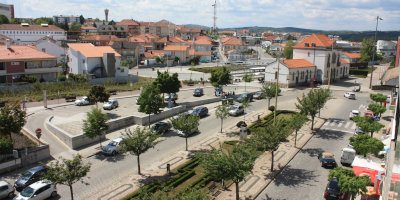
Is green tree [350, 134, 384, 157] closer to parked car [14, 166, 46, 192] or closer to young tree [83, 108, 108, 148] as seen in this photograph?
young tree [83, 108, 108, 148]

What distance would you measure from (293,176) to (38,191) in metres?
19.6

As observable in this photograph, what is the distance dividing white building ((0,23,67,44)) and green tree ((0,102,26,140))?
314 ft

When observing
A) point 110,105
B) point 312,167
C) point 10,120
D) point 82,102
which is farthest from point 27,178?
point 82,102

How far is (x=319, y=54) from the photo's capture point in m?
80.0

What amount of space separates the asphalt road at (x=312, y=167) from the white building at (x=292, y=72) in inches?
847

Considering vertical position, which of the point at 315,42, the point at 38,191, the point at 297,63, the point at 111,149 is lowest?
the point at 38,191

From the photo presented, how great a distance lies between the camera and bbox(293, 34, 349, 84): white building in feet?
262

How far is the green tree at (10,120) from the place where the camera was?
105 feet

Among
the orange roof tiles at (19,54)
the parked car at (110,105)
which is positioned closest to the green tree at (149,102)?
the parked car at (110,105)

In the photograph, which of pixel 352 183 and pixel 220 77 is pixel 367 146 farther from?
pixel 220 77

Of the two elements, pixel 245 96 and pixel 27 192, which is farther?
pixel 245 96

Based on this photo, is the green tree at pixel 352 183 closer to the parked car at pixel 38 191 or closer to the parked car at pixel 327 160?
the parked car at pixel 327 160

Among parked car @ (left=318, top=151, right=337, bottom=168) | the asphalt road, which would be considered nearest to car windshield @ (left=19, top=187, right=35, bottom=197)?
the asphalt road

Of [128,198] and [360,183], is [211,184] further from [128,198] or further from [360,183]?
[360,183]
